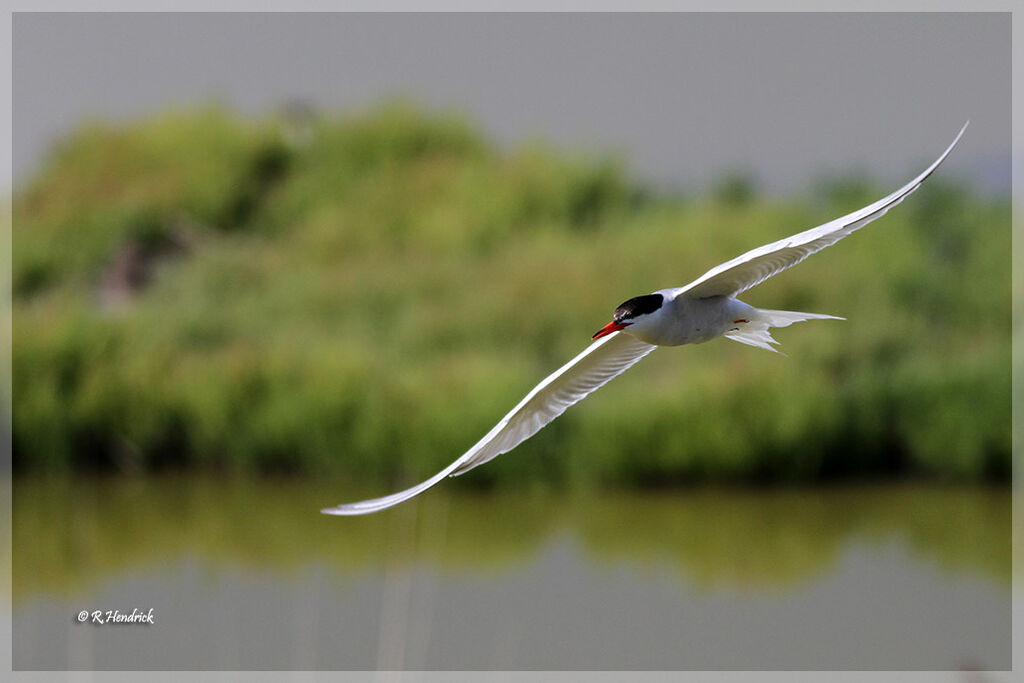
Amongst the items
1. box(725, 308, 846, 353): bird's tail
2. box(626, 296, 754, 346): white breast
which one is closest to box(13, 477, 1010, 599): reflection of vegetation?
box(725, 308, 846, 353): bird's tail

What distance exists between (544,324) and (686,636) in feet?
9.33

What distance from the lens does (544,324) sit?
8602 mm

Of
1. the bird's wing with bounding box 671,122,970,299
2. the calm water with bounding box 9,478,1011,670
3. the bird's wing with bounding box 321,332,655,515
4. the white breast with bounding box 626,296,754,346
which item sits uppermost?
the bird's wing with bounding box 671,122,970,299

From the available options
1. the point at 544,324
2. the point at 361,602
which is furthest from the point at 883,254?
the point at 361,602

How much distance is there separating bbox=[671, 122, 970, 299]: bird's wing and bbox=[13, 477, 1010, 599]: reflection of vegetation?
405cm

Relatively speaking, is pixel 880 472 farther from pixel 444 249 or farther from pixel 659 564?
pixel 444 249

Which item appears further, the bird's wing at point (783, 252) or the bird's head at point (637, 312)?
the bird's head at point (637, 312)

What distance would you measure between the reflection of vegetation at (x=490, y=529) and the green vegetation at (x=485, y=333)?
0.25m

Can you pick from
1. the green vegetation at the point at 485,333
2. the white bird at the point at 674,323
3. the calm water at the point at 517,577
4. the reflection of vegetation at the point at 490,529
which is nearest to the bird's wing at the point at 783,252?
the white bird at the point at 674,323

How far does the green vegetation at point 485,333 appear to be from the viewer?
25.9 ft

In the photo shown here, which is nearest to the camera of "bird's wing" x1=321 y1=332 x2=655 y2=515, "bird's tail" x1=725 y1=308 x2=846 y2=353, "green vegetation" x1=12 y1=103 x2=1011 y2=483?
"bird's tail" x1=725 y1=308 x2=846 y2=353

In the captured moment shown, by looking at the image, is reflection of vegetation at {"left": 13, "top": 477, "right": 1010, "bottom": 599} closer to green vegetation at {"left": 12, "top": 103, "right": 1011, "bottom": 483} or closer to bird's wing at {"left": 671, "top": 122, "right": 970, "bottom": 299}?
green vegetation at {"left": 12, "top": 103, "right": 1011, "bottom": 483}

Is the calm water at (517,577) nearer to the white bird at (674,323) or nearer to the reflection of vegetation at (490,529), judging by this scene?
the reflection of vegetation at (490,529)

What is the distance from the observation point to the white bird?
269 cm
